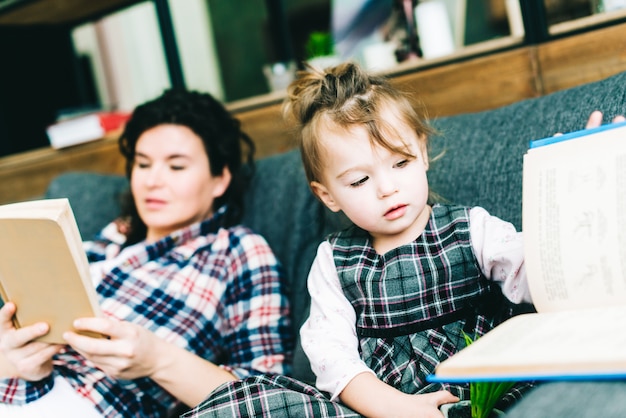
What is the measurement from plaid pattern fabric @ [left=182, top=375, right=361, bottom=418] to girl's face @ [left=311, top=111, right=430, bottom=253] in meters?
0.31

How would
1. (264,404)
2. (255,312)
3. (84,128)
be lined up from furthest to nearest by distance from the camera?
(84,128), (255,312), (264,404)

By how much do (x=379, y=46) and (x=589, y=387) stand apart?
1.49 meters

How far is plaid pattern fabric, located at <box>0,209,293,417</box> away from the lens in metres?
1.40

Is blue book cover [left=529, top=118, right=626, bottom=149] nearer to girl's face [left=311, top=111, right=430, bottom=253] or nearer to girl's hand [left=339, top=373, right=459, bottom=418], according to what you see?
girl's face [left=311, top=111, right=430, bottom=253]

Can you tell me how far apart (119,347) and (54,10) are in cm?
185

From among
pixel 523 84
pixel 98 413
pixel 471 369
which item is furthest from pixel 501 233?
pixel 98 413

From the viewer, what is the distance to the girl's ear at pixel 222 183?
5.65 ft

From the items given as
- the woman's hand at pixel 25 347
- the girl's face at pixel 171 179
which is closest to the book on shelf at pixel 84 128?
the girl's face at pixel 171 179

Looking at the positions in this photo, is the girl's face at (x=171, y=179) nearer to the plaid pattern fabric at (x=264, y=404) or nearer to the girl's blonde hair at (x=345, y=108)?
the girl's blonde hair at (x=345, y=108)

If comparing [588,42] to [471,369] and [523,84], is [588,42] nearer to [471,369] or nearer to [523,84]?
[523,84]

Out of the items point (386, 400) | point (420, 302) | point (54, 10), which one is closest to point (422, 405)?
point (386, 400)

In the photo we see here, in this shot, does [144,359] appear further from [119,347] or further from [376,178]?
[376,178]

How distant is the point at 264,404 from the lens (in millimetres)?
967

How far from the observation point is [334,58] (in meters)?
2.08
